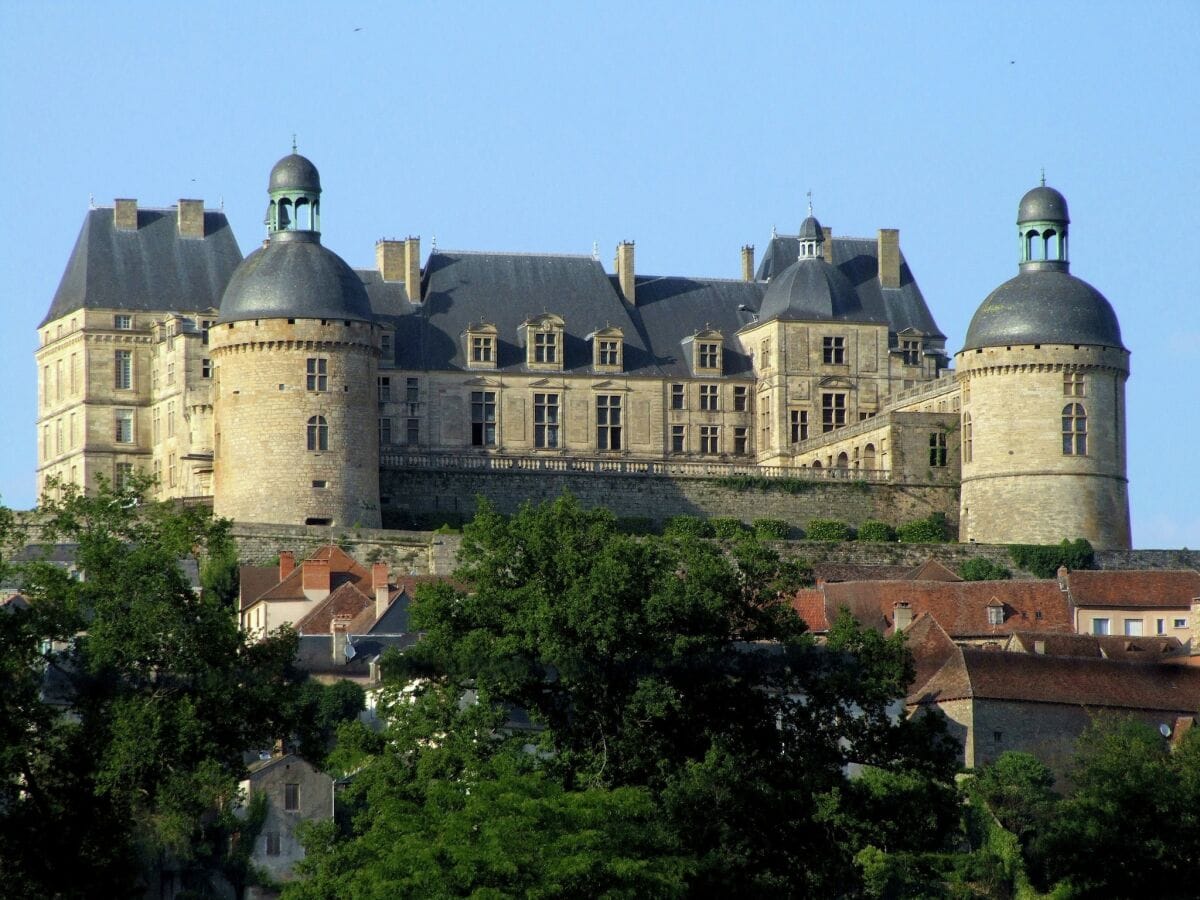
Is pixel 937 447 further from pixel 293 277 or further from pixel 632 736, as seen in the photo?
pixel 632 736

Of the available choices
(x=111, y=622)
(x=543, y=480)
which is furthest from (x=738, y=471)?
(x=111, y=622)

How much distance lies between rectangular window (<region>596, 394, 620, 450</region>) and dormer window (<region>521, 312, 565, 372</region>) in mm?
1383

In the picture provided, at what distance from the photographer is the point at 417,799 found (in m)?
46.4

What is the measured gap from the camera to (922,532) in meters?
83.7

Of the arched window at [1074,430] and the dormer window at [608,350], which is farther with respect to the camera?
the dormer window at [608,350]

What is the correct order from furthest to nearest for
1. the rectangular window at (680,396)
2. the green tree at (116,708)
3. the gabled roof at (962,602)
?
the rectangular window at (680,396), the gabled roof at (962,602), the green tree at (116,708)

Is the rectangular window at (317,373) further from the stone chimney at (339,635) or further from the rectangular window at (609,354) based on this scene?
the rectangular window at (609,354)

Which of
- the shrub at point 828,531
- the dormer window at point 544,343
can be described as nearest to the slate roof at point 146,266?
the dormer window at point 544,343

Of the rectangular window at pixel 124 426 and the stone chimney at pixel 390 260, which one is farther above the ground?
the stone chimney at pixel 390 260

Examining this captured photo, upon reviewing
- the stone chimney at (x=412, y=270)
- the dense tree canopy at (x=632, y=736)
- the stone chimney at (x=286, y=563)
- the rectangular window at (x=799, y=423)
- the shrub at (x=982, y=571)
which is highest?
the stone chimney at (x=412, y=270)

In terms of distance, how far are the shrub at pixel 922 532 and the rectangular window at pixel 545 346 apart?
10.1 meters

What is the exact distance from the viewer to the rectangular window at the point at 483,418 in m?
85.5

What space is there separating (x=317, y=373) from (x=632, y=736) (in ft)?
107

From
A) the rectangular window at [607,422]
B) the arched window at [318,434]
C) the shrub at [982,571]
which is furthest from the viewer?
the rectangular window at [607,422]
